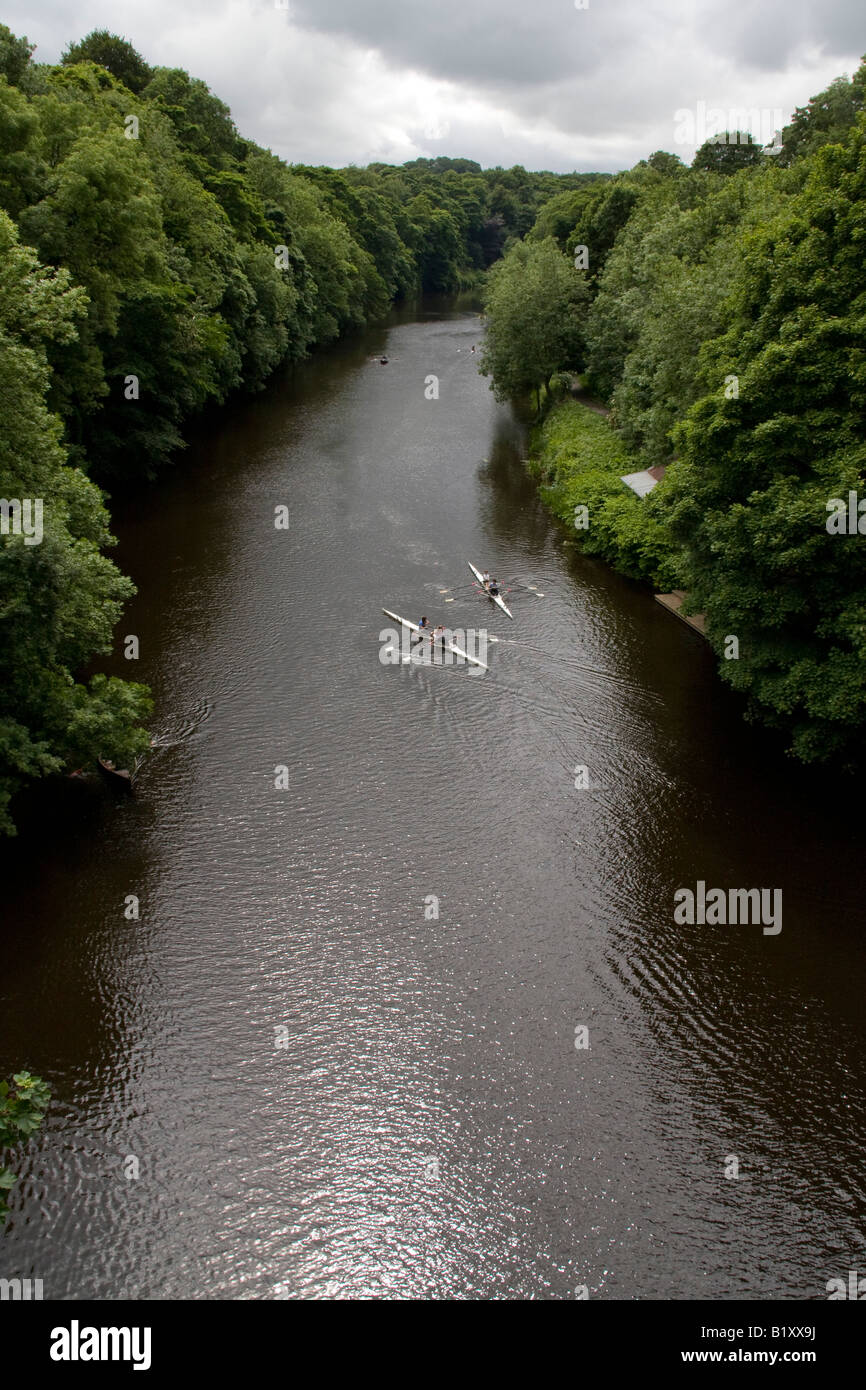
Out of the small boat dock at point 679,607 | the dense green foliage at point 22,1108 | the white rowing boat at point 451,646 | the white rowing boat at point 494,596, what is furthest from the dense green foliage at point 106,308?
the small boat dock at point 679,607

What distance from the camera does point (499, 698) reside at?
2711cm

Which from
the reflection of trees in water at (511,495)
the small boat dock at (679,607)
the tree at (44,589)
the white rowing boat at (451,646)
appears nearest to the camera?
the tree at (44,589)

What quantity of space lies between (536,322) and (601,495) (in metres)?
17.5

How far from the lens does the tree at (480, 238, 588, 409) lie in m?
51.8

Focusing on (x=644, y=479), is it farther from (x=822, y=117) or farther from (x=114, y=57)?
(x=114, y=57)

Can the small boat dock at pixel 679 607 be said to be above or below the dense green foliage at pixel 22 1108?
above

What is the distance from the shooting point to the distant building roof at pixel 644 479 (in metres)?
38.5

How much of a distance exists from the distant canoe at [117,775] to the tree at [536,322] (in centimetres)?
4024

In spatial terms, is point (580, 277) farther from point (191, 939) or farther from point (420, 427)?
point (191, 939)

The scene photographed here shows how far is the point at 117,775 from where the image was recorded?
73.2 feet

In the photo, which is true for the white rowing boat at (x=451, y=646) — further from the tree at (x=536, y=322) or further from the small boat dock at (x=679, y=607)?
the tree at (x=536, y=322)

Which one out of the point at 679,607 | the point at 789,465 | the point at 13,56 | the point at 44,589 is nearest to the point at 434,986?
the point at 44,589

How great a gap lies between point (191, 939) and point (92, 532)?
11.5m

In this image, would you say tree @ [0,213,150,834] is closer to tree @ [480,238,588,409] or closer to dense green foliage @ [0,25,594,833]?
dense green foliage @ [0,25,594,833]
